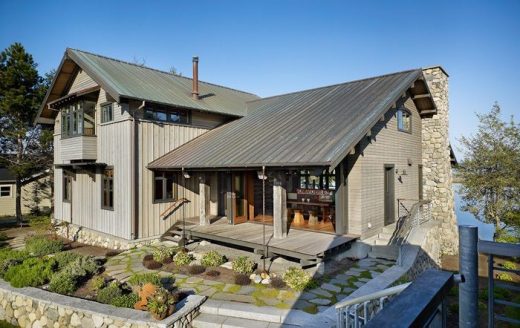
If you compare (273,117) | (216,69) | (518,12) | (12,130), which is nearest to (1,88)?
(12,130)

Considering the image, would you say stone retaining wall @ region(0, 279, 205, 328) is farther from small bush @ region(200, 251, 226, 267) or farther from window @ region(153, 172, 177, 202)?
window @ region(153, 172, 177, 202)

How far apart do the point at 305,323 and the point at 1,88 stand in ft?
74.8

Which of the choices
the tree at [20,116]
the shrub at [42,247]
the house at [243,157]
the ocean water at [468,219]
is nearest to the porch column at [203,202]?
the house at [243,157]

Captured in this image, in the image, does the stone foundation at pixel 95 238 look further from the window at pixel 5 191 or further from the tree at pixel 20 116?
the window at pixel 5 191

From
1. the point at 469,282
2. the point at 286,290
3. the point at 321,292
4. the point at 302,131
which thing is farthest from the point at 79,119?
the point at 469,282

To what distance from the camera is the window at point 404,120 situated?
44.2ft

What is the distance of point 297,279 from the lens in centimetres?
755

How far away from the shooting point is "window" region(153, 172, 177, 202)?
13195 millimetres

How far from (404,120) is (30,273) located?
15045 millimetres

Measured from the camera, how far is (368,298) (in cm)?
436

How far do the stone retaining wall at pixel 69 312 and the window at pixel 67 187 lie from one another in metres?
8.37

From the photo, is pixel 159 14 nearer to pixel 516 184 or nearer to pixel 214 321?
pixel 214 321

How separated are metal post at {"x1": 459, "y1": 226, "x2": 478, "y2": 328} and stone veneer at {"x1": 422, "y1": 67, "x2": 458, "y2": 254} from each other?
1627 cm

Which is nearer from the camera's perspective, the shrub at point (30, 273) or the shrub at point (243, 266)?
the shrub at point (30, 273)
